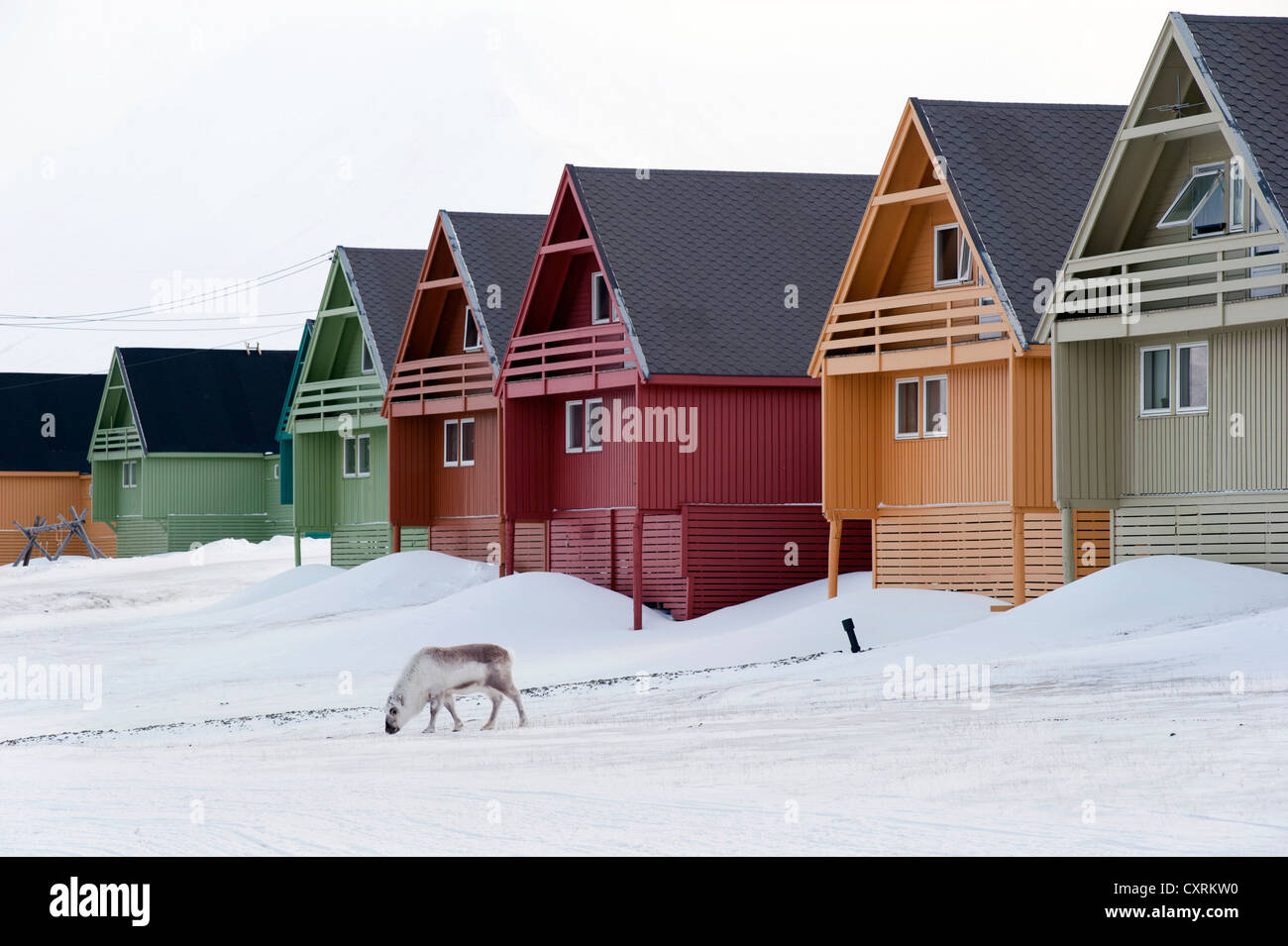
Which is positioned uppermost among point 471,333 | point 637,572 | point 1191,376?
point 471,333

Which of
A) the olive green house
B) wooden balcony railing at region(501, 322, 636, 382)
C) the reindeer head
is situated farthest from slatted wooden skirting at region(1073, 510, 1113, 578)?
the reindeer head

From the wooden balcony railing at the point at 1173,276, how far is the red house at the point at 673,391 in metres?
8.78

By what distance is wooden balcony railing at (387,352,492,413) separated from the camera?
132 feet

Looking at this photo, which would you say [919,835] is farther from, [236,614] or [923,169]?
[236,614]

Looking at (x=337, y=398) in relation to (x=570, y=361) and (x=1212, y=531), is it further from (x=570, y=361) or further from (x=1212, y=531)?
(x=1212, y=531)

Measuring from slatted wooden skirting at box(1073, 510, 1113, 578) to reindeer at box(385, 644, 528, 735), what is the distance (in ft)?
38.2

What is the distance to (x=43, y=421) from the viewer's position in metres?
70.8

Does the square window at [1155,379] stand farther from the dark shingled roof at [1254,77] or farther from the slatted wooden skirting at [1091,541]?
the dark shingled roof at [1254,77]

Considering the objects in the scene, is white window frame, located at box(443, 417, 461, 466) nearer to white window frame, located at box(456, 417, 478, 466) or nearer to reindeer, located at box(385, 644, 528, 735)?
white window frame, located at box(456, 417, 478, 466)

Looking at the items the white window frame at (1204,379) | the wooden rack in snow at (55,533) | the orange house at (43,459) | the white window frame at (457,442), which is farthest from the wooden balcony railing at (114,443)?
the white window frame at (1204,379)

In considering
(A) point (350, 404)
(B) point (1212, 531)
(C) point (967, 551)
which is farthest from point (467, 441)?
(B) point (1212, 531)

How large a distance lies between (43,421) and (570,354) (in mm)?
40123

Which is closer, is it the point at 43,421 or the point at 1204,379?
the point at 1204,379

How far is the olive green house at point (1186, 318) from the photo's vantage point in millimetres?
25453
